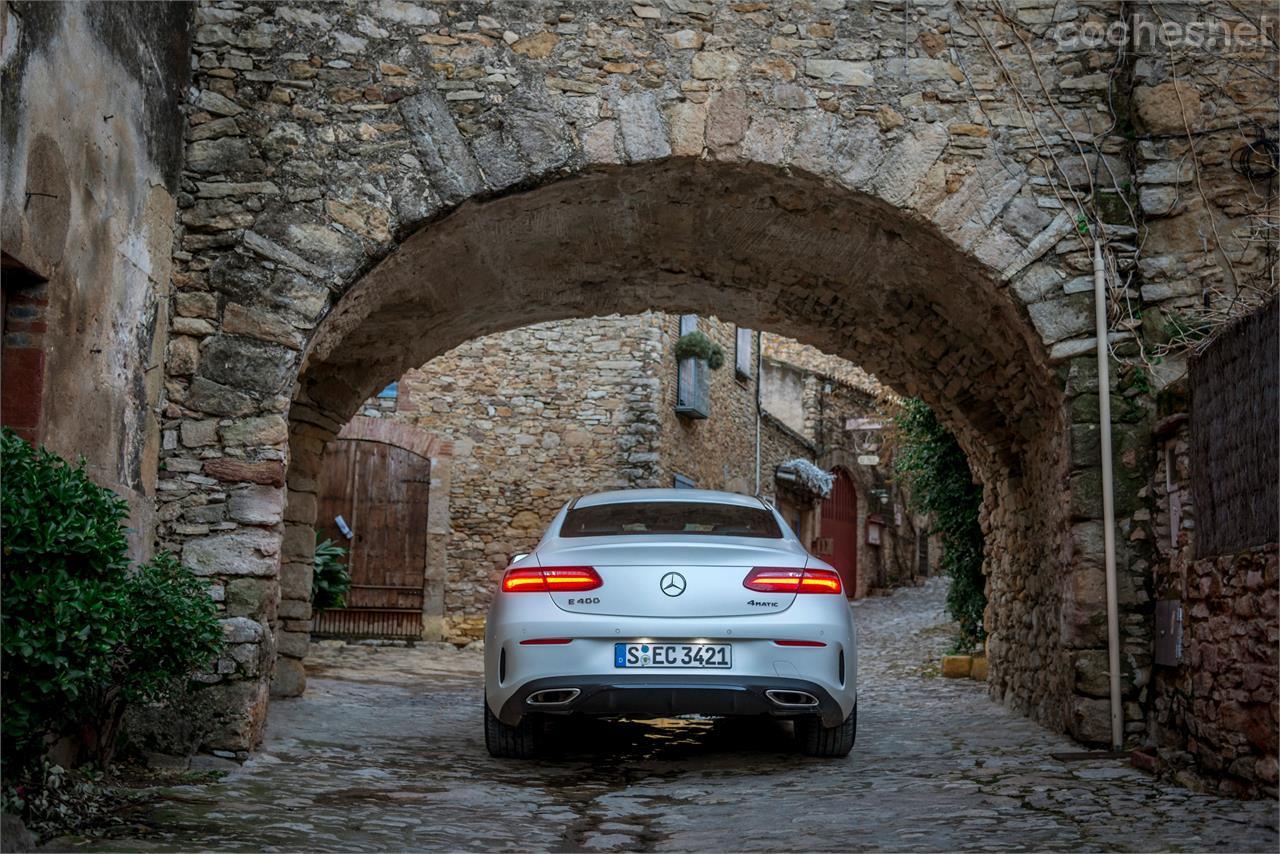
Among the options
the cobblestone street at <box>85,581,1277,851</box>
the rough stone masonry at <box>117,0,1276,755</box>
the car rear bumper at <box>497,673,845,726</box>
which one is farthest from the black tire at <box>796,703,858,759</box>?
the rough stone masonry at <box>117,0,1276,755</box>

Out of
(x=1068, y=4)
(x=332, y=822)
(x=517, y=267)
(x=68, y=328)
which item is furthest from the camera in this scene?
(x=517, y=267)

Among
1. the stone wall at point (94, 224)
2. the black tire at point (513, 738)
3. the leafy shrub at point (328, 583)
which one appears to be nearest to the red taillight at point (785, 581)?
the black tire at point (513, 738)

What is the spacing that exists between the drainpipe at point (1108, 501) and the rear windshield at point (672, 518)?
1706mm

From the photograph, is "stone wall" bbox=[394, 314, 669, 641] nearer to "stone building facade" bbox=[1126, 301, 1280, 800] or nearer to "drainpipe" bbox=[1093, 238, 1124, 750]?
"drainpipe" bbox=[1093, 238, 1124, 750]

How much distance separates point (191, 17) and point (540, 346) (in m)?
8.91

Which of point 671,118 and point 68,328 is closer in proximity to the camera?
point 68,328

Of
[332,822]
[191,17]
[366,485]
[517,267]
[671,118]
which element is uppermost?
[191,17]

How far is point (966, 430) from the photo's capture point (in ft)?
27.2

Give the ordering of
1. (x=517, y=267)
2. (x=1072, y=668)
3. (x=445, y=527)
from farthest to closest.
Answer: (x=445, y=527) → (x=517, y=267) → (x=1072, y=668)

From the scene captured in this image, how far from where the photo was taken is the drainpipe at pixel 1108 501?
6.04 metres

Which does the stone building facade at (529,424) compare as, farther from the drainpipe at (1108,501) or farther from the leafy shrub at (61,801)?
the leafy shrub at (61,801)

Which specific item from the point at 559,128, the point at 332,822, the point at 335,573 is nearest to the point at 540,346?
the point at 335,573

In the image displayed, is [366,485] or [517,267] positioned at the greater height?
[517,267]

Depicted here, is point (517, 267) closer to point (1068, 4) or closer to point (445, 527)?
point (1068, 4)
